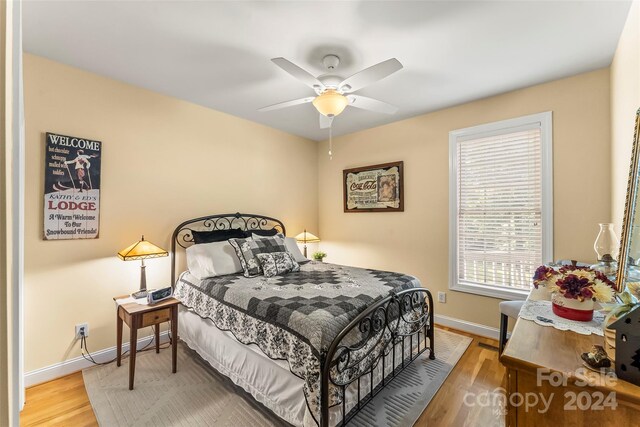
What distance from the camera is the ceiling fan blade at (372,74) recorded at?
69.8 inches

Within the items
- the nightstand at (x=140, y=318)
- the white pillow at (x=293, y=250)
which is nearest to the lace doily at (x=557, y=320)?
the white pillow at (x=293, y=250)

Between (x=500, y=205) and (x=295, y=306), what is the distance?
98.6 inches

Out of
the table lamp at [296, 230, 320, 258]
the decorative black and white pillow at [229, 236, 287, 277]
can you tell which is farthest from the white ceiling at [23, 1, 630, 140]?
the table lamp at [296, 230, 320, 258]

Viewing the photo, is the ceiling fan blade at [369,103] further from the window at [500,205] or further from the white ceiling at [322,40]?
the window at [500,205]

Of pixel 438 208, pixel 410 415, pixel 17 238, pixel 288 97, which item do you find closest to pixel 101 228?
pixel 288 97

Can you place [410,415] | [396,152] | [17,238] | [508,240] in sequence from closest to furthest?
[17,238] → [410,415] → [508,240] → [396,152]

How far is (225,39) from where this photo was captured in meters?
2.04

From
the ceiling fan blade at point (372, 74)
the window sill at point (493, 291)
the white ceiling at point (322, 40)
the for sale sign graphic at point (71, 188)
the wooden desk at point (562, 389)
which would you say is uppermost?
the white ceiling at point (322, 40)

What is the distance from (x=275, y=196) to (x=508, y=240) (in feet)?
9.76

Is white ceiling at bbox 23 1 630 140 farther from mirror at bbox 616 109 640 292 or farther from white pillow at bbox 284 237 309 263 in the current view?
white pillow at bbox 284 237 309 263

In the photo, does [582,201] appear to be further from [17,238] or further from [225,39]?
[17,238]

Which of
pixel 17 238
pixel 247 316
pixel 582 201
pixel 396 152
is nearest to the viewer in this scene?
A: pixel 17 238

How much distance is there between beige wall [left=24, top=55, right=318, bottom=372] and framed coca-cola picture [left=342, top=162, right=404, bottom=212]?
1482 mm

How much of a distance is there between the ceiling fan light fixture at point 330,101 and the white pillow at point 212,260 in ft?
5.73
